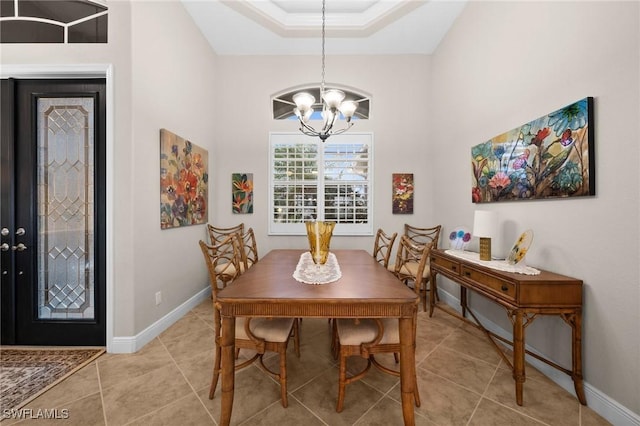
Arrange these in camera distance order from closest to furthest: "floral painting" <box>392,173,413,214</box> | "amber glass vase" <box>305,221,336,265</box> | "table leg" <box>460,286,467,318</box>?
1. "amber glass vase" <box>305,221,336,265</box>
2. "table leg" <box>460,286,467,318</box>
3. "floral painting" <box>392,173,413,214</box>

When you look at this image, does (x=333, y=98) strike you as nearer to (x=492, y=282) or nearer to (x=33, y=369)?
(x=492, y=282)

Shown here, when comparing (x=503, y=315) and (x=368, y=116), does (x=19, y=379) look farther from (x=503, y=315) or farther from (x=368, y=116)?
(x=368, y=116)

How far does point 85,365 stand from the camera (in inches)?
75.4

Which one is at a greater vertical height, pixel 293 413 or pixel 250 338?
pixel 250 338

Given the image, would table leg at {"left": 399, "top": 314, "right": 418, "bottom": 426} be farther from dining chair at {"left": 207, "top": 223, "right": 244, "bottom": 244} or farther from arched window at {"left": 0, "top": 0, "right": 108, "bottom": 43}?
arched window at {"left": 0, "top": 0, "right": 108, "bottom": 43}

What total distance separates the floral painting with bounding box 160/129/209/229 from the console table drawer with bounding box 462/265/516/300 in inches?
119

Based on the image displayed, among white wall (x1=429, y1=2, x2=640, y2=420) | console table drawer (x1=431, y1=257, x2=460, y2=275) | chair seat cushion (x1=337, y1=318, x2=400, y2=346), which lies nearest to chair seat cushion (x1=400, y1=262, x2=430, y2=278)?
console table drawer (x1=431, y1=257, x2=460, y2=275)

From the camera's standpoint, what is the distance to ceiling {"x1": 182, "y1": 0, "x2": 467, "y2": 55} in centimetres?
294

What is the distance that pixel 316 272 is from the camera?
1.81 meters

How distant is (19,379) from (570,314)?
12.9ft

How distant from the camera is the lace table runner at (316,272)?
1.62 meters

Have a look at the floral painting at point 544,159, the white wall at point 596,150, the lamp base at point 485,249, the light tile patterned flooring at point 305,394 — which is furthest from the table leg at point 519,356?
the floral painting at point 544,159

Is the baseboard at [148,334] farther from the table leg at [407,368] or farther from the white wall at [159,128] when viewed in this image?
the table leg at [407,368]

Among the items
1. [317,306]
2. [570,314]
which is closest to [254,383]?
[317,306]
